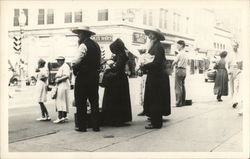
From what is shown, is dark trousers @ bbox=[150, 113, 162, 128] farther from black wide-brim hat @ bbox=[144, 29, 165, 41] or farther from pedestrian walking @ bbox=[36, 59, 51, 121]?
pedestrian walking @ bbox=[36, 59, 51, 121]

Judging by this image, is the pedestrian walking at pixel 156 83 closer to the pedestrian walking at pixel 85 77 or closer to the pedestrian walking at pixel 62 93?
the pedestrian walking at pixel 85 77

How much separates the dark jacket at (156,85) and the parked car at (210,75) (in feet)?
2.02

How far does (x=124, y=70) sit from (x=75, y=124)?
1.02 metres

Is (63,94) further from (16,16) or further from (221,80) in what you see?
(221,80)

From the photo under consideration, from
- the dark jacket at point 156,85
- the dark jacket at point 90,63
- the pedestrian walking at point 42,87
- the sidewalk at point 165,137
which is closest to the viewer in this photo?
the sidewalk at point 165,137

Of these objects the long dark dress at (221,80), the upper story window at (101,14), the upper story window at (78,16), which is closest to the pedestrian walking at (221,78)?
the long dark dress at (221,80)

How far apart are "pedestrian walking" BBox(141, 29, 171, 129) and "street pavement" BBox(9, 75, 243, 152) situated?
0.68 feet

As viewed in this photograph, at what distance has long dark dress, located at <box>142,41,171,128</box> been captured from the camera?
5758 mm

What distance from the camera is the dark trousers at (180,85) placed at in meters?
6.18

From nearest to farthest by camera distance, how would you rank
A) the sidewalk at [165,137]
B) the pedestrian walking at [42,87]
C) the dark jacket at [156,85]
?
1. the sidewalk at [165,137]
2. the dark jacket at [156,85]
3. the pedestrian walking at [42,87]

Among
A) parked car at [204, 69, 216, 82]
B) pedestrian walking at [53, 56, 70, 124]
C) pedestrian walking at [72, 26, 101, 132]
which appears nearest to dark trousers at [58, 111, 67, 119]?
pedestrian walking at [53, 56, 70, 124]

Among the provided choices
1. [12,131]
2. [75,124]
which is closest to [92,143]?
[75,124]

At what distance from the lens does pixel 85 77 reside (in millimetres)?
5629

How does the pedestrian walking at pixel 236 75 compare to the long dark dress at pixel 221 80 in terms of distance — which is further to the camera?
the long dark dress at pixel 221 80
